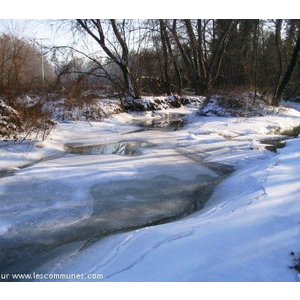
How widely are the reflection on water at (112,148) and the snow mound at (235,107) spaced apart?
25.7ft

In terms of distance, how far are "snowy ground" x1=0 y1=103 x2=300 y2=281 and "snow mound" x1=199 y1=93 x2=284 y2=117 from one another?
26.6ft

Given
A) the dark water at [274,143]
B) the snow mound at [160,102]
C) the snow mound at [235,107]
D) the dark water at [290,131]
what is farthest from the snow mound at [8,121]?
the snow mound at [235,107]

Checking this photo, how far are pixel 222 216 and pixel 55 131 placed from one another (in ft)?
25.4

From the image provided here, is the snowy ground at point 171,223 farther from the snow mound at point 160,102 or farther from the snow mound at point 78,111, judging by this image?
the snow mound at point 160,102

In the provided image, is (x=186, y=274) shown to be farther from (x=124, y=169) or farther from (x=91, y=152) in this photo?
(x=91, y=152)

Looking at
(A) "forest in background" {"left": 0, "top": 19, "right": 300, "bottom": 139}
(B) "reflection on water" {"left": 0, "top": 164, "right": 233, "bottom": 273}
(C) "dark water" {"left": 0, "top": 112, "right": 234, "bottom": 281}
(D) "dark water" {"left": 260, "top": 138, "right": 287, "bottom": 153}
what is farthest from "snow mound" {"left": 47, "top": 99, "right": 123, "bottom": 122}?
(B) "reflection on water" {"left": 0, "top": 164, "right": 233, "bottom": 273}

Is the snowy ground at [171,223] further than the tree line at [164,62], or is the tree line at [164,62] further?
the tree line at [164,62]

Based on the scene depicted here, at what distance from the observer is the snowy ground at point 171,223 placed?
2945 millimetres

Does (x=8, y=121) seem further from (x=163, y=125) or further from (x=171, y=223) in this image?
(x=163, y=125)

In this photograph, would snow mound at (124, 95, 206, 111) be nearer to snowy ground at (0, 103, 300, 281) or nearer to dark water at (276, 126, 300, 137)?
dark water at (276, 126, 300, 137)

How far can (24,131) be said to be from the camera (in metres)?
8.62

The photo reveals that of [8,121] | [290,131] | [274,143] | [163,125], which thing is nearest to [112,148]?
[8,121]
